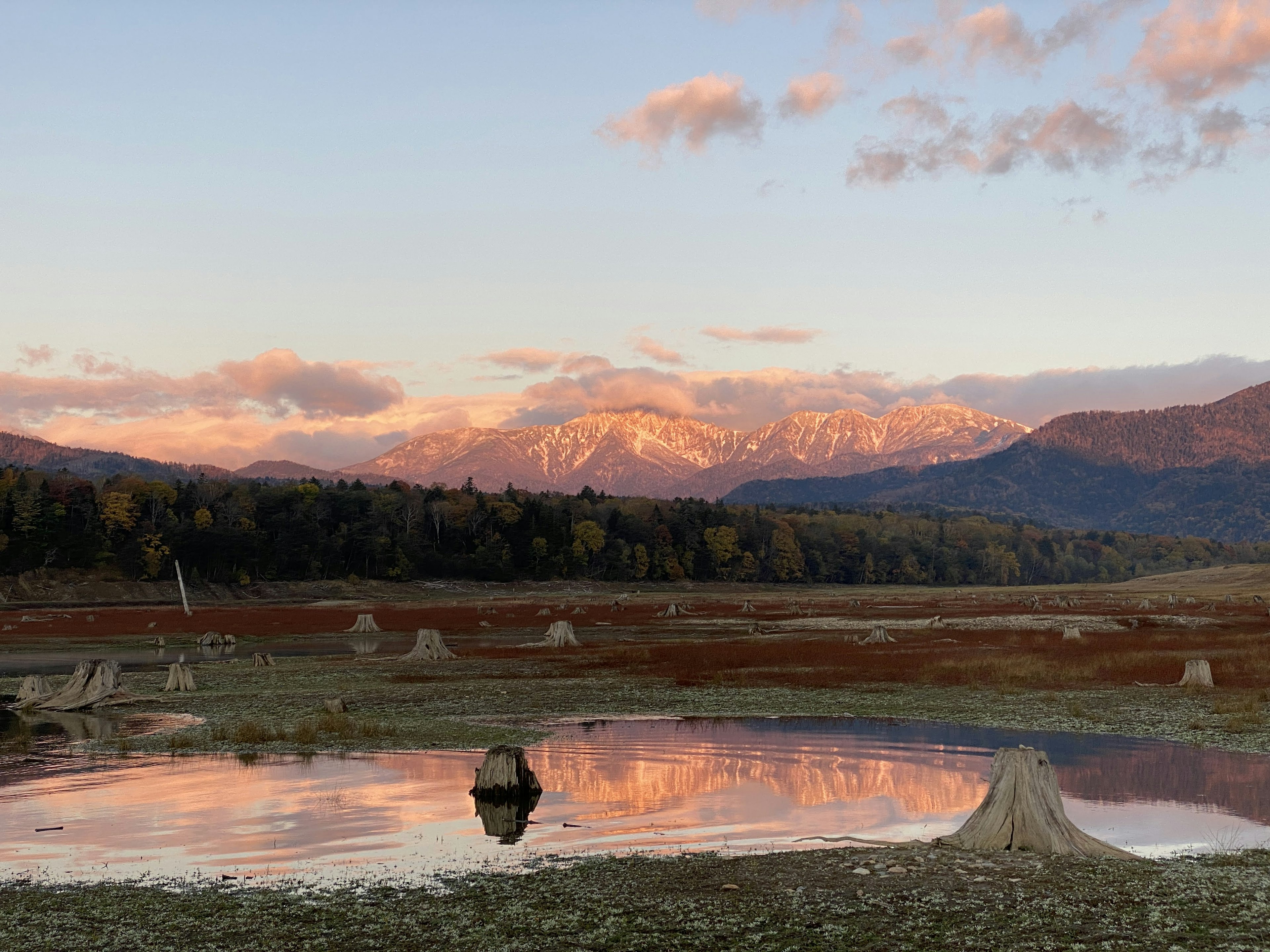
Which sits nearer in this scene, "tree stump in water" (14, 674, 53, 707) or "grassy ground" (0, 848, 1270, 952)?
"grassy ground" (0, 848, 1270, 952)

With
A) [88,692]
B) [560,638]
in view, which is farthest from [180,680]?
[560,638]

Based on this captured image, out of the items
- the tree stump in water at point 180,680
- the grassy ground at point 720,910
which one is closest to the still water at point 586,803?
the grassy ground at point 720,910

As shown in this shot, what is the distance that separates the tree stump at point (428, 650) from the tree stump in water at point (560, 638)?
9.46m

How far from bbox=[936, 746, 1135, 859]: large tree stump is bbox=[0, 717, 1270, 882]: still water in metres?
2.22

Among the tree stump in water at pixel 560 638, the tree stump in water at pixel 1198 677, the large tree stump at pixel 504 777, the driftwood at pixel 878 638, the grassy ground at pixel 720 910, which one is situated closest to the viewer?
the grassy ground at pixel 720 910

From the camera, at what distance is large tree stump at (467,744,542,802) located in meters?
24.9

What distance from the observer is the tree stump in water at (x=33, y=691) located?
145 feet

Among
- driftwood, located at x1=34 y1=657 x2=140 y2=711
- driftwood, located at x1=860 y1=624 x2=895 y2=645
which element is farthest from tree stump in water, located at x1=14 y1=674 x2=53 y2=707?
driftwood, located at x1=860 y1=624 x2=895 y2=645

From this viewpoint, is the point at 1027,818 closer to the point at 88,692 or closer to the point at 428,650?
the point at 88,692

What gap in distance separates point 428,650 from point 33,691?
2418 cm

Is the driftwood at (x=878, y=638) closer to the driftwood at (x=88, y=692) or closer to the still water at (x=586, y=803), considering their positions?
the still water at (x=586, y=803)

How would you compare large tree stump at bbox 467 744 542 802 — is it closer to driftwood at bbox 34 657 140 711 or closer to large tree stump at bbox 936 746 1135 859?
large tree stump at bbox 936 746 1135 859

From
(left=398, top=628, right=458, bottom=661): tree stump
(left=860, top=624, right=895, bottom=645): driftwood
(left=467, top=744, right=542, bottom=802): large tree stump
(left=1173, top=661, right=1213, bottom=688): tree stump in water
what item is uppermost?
(left=467, top=744, right=542, bottom=802): large tree stump

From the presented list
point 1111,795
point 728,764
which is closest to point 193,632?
point 728,764
